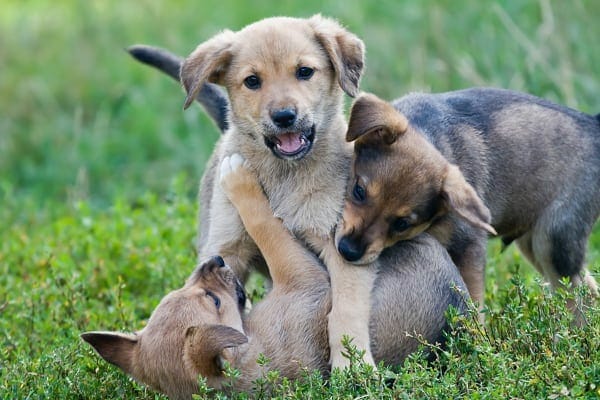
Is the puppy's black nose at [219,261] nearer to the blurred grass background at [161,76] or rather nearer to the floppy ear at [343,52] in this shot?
the floppy ear at [343,52]

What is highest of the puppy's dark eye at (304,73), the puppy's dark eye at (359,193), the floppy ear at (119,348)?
the puppy's dark eye at (304,73)

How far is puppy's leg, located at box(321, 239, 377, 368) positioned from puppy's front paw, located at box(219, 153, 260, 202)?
2.05 feet

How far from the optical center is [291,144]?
5.89 metres

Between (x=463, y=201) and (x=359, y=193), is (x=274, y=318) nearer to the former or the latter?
(x=359, y=193)

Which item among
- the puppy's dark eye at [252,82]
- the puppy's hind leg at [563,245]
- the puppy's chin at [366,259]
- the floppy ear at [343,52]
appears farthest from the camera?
the puppy's hind leg at [563,245]

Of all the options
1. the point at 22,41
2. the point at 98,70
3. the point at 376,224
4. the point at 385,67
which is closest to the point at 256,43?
the point at 376,224

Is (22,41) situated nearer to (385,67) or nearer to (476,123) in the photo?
(385,67)

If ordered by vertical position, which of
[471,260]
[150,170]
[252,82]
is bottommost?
[150,170]

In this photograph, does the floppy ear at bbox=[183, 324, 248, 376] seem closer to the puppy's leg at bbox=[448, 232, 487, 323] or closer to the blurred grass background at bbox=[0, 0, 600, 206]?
the puppy's leg at bbox=[448, 232, 487, 323]

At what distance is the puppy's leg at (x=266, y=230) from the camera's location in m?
5.76

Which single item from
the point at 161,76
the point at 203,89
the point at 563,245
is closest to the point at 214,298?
the point at 203,89

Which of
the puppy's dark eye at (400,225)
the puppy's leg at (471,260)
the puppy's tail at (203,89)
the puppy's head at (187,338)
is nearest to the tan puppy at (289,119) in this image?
the puppy's dark eye at (400,225)

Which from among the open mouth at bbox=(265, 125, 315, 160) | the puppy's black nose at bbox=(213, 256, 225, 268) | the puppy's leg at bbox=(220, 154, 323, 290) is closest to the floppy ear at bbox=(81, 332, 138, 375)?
the puppy's black nose at bbox=(213, 256, 225, 268)

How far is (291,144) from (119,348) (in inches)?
53.9
